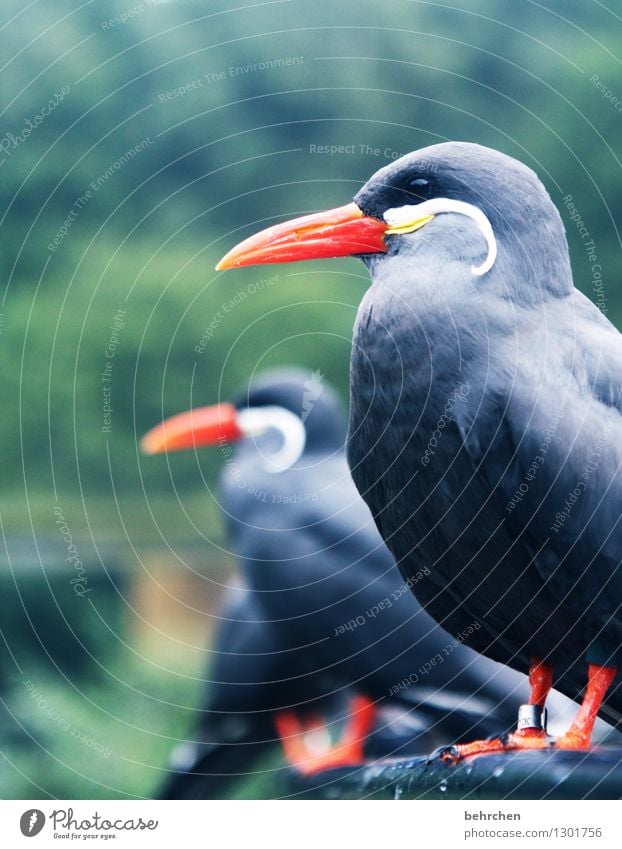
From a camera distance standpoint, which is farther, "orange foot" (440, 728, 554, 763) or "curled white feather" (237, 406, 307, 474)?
"curled white feather" (237, 406, 307, 474)

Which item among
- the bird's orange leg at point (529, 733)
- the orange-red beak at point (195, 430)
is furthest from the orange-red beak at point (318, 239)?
the orange-red beak at point (195, 430)

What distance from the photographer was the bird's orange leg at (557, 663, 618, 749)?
82 cm

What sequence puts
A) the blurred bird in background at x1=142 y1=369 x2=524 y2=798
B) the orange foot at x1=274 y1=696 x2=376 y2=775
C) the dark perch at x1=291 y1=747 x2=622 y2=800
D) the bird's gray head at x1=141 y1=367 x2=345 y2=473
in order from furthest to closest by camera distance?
the bird's gray head at x1=141 y1=367 x2=345 y2=473
the orange foot at x1=274 y1=696 x2=376 y2=775
the blurred bird in background at x1=142 y1=369 x2=524 y2=798
the dark perch at x1=291 y1=747 x2=622 y2=800

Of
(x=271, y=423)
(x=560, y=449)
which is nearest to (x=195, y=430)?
(x=271, y=423)

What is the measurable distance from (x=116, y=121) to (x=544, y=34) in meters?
0.71

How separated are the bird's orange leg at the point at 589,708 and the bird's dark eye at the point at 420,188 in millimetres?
374

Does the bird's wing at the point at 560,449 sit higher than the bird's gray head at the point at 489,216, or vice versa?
the bird's gray head at the point at 489,216

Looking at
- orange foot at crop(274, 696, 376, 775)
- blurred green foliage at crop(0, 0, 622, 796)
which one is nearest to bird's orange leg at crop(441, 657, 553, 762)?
orange foot at crop(274, 696, 376, 775)

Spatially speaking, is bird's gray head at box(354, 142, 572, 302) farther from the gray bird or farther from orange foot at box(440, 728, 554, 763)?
orange foot at box(440, 728, 554, 763)

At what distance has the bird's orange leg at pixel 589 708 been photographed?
822 millimetres

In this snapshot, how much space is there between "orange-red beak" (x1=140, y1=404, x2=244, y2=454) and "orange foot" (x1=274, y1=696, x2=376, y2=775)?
18.4 inches

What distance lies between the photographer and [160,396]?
6.44ft

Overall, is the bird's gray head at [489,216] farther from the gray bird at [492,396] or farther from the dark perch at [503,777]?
the dark perch at [503,777]
